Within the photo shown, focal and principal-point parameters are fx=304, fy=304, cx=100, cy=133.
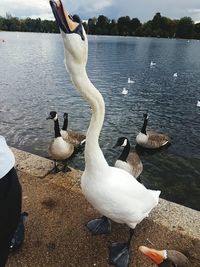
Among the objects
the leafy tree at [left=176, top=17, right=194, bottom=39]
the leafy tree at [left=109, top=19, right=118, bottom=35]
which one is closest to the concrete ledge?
the leafy tree at [left=176, top=17, right=194, bottom=39]

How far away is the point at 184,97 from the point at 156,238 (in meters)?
14.5

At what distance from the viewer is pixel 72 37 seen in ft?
9.69

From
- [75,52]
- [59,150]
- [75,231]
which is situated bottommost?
[59,150]

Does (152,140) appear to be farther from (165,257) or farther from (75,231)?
(165,257)

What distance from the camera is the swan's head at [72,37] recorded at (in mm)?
2754

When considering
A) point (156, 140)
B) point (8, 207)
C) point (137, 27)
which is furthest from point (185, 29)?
point (8, 207)

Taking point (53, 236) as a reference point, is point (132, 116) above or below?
below

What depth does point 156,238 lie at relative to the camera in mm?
4520

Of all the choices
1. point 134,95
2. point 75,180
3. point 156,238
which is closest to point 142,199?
point 156,238

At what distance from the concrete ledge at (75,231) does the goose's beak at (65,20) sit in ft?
9.52

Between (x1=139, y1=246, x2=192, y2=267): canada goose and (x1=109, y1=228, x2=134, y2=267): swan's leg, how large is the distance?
0.53 meters

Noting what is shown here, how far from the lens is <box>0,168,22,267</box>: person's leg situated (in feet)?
9.04

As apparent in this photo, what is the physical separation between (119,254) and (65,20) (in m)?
2.98

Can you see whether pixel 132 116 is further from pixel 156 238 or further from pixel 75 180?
pixel 156 238
